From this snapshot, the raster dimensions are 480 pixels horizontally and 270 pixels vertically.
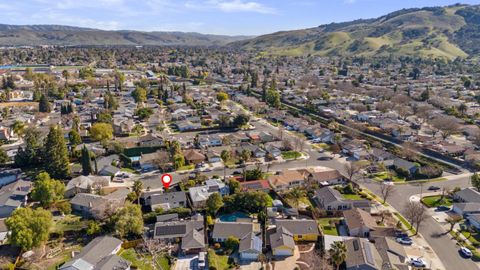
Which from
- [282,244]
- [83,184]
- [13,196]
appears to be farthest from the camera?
[83,184]

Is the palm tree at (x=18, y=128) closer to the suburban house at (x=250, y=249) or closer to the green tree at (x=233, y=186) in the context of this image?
the green tree at (x=233, y=186)

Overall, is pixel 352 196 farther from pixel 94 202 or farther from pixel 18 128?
pixel 18 128

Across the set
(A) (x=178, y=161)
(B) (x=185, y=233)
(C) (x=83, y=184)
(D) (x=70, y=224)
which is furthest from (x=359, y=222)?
(C) (x=83, y=184)

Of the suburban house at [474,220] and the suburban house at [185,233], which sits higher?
the suburban house at [474,220]

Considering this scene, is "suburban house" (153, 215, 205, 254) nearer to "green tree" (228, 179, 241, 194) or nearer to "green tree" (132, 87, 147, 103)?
"green tree" (228, 179, 241, 194)

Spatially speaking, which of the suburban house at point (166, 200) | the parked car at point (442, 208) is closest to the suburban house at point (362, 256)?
the parked car at point (442, 208)

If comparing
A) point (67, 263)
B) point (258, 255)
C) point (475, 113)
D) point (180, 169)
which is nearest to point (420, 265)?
point (258, 255)
